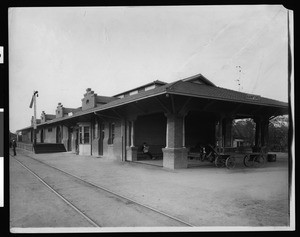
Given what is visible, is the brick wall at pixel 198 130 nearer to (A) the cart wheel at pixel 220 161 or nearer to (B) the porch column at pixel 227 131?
(B) the porch column at pixel 227 131

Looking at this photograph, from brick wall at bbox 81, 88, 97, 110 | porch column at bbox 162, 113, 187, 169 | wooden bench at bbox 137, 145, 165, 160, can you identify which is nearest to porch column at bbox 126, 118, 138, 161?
wooden bench at bbox 137, 145, 165, 160

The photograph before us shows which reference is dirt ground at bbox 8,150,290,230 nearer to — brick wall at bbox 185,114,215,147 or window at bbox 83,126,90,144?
brick wall at bbox 185,114,215,147

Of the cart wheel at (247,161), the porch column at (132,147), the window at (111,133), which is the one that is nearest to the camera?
the cart wheel at (247,161)

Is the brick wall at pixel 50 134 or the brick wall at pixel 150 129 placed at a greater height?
the brick wall at pixel 150 129

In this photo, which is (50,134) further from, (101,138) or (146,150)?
(146,150)

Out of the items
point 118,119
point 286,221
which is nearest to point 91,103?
point 118,119

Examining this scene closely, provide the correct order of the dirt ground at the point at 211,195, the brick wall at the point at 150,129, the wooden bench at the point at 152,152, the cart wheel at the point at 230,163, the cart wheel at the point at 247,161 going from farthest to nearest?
the brick wall at the point at 150,129
the wooden bench at the point at 152,152
the cart wheel at the point at 247,161
the cart wheel at the point at 230,163
the dirt ground at the point at 211,195

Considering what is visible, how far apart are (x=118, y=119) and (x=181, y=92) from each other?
6.82 metres

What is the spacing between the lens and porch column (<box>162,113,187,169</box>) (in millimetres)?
11203

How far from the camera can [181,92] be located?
33.6 ft

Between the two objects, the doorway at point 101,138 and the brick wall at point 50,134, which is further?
the brick wall at point 50,134

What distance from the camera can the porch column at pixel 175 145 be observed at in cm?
1120

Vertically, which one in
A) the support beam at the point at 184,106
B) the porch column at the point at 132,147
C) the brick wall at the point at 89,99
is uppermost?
the brick wall at the point at 89,99

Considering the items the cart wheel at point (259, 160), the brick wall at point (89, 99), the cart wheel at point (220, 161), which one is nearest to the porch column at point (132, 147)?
the cart wheel at point (220, 161)
